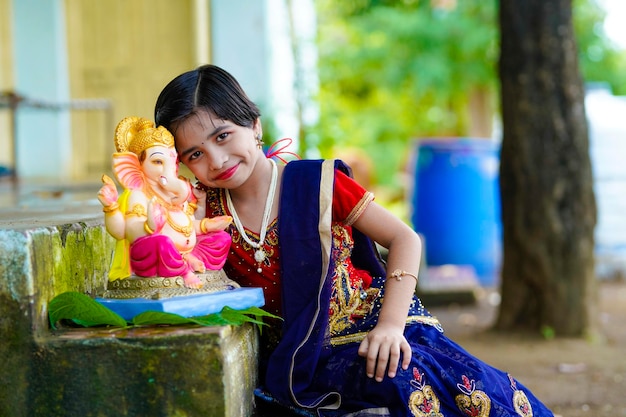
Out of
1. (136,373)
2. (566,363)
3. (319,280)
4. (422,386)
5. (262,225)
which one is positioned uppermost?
(262,225)

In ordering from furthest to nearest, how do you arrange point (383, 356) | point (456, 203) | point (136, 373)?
point (456, 203), point (383, 356), point (136, 373)

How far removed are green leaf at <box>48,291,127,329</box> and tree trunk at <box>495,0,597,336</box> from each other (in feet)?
12.1

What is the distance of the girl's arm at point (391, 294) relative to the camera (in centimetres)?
193

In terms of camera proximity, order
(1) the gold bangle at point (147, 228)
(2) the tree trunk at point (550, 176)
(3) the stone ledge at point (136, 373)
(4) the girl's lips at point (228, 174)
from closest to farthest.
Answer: (3) the stone ledge at point (136, 373) → (1) the gold bangle at point (147, 228) → (4) the girl's lips at point (228, 174) → (2) the tree trunk at point (550, 176)

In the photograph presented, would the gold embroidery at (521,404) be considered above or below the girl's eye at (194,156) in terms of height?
below

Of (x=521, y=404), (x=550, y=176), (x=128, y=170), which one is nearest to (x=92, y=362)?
(x=128, y=170)

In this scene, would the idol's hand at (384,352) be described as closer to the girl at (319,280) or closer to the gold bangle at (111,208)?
the girl at (319,280)

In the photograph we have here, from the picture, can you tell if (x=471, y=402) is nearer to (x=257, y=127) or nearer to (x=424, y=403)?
(x=424, y=403)

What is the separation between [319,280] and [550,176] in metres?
3.23

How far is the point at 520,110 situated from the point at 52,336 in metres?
3.88

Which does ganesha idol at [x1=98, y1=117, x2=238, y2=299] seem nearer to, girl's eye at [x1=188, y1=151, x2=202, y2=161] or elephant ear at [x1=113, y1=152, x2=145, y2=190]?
elephant ear at [x1=113, y1=152, x2=145, y2=190]

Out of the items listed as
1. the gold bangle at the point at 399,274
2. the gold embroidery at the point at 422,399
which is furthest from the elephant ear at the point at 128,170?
the gold embroidery at the point at 422,399

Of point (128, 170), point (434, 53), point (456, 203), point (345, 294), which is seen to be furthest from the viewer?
point (434, 53)

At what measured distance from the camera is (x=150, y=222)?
5.72 feet
